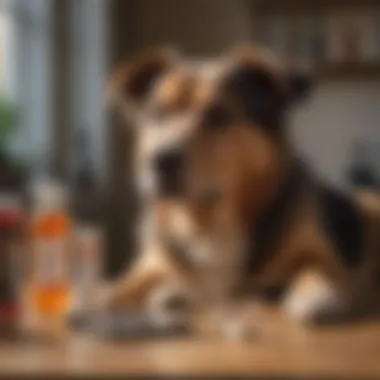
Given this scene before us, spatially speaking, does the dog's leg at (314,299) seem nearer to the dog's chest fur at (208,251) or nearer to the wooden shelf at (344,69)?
the dog's chest fur at (208,251)

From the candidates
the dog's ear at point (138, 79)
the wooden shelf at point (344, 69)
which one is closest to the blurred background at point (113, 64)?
the wooden shelf at point (344, 69)

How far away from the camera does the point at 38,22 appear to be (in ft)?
8.03

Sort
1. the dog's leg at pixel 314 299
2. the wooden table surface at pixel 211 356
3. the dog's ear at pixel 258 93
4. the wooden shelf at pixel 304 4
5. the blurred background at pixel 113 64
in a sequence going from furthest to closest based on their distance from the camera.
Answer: the wooden shelf at pixel 304 4 < the blurred background at pixel 113 64 < the dog's ear at pixel 258 93 < the dog's leg at pixel 314 299 < the wooden table surface at pixel 211 356

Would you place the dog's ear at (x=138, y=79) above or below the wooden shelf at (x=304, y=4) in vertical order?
below

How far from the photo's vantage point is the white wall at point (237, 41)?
2.56 meters

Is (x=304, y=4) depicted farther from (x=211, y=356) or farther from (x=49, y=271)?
(x=211, y=356)

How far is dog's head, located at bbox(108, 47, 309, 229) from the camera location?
1.18 m

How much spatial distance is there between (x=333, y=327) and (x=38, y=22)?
65.2 inches

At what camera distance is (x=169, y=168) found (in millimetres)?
1164

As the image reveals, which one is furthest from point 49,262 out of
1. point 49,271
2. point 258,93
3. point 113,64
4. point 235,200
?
point 113,64

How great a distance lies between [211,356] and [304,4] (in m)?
1.86

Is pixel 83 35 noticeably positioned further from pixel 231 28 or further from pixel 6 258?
pixel 6 258

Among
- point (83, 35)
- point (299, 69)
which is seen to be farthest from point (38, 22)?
point (299, 69)

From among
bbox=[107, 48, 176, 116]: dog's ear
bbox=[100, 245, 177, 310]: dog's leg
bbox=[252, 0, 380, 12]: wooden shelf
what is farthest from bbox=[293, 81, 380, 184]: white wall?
bbox=[100, 245, 177, 310]: dog's leg
